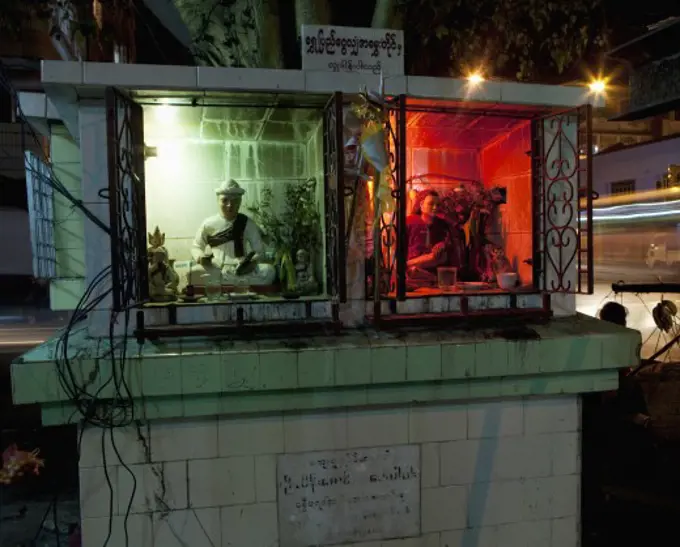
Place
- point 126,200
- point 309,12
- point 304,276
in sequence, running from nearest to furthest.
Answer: point 126,200
point 304,276
point 309,12

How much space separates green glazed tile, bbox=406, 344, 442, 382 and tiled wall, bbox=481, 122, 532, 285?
1.74 m

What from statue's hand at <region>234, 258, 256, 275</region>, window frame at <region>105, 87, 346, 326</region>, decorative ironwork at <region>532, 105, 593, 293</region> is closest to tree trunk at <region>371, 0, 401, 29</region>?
window frame at <region>105, 87, 346, 326</region>

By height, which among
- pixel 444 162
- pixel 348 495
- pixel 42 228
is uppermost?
pixel 444 162

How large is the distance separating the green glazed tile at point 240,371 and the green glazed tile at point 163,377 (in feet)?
1.05

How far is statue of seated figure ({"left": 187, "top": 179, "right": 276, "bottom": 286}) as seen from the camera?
5.04 m

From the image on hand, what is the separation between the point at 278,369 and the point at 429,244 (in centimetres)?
248

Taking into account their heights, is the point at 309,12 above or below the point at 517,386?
above

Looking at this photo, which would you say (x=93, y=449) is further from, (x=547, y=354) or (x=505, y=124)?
(x=505, y=124)

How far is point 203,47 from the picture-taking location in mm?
6094

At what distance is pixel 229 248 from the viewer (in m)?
5.38

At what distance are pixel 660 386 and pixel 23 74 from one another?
64.0ft

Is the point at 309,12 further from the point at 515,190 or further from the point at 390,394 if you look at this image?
the point at 390,394

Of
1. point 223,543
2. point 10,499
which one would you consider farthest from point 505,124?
point 10,499

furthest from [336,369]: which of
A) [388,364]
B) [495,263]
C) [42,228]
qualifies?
[42,228]
